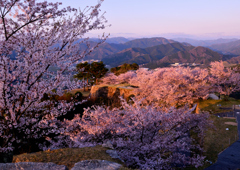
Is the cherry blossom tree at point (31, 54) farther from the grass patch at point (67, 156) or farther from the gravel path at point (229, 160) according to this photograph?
the gravel path at point (229, 160)

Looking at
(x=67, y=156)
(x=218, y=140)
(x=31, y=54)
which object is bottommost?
(x=218, y=140)

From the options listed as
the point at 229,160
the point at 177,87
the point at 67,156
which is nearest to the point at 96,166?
the point at 67,156

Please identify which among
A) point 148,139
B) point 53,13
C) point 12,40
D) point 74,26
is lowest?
point 148,139

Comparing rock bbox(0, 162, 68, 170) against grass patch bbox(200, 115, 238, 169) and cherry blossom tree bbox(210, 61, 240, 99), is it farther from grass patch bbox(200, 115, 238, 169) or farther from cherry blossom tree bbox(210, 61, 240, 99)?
cherry blossom tree bbox(210, 61, 240, 99)

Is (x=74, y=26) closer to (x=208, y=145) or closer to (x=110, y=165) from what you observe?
(x=110, y=165)

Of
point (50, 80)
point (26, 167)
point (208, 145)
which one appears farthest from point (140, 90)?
point (26, 167)

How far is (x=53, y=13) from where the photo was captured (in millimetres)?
5973

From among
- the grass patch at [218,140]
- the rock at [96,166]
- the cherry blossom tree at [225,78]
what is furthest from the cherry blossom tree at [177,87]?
the rock at [96,166]

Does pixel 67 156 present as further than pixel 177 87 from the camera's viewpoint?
No

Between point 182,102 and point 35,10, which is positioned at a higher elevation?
point 35,10

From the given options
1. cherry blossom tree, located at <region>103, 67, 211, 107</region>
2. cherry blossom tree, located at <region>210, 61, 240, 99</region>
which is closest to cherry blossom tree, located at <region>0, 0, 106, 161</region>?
cherry blossom tree, located at <region>103, 67, 211, 107</region>

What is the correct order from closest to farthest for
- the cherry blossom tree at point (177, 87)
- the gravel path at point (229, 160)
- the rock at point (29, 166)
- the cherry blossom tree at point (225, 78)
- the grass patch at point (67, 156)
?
the rock at point (29, 166)
the grass patch at point (67, 156)
the gravel path at point (229, 160)
the cherry blossom tree at point (177, 87)
the cherry blossom tree at point (225, 78)

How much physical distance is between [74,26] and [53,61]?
4.88 feet

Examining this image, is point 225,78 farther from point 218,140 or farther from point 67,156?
point 67,156
